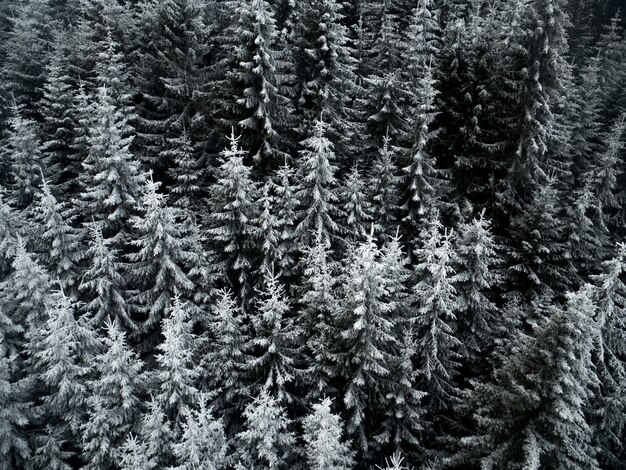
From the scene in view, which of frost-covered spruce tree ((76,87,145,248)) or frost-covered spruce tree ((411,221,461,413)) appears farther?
frost-covered spruce tree ((76,87,145,248))

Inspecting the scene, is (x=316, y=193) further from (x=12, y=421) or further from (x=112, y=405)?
(x=12, y=421)

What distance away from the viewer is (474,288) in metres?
19.1

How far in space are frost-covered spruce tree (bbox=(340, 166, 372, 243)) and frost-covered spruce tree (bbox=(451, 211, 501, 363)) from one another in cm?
474

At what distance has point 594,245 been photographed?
2455 cm

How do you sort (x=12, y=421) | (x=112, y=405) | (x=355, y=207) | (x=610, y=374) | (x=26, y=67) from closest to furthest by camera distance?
(x=112, y=405)
(x=610, y=374)
(x=12, y=421)
(x=355, y=207)
(x=26, y=67)

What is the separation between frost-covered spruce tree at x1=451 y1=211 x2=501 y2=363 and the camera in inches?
730

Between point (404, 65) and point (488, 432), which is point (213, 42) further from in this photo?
point (488, 432)

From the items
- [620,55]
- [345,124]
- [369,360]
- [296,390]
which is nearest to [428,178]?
[345,124]

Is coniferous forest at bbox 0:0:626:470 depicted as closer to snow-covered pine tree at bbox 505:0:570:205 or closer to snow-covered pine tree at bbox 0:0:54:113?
snow-covered pine tree at bbox 505:0:570:205

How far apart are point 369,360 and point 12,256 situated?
17074 mm

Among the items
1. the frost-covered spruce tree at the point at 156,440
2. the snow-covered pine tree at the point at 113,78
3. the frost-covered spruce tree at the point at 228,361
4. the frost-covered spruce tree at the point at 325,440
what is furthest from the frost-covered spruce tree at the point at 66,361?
the snow-covered pine tree at the point at 113,78

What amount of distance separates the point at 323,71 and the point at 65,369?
60.6 feet

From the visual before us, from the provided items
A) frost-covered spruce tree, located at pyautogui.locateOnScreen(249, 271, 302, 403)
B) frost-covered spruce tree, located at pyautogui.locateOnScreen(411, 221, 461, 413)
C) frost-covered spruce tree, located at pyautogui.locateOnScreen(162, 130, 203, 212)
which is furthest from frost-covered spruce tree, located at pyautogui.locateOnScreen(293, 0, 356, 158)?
frost-covered spruce tree, located at pyautogui.locateOnScreen(249, 271, 302, 403)

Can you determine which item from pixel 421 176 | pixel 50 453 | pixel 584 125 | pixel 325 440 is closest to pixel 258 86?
pixel 421 176
